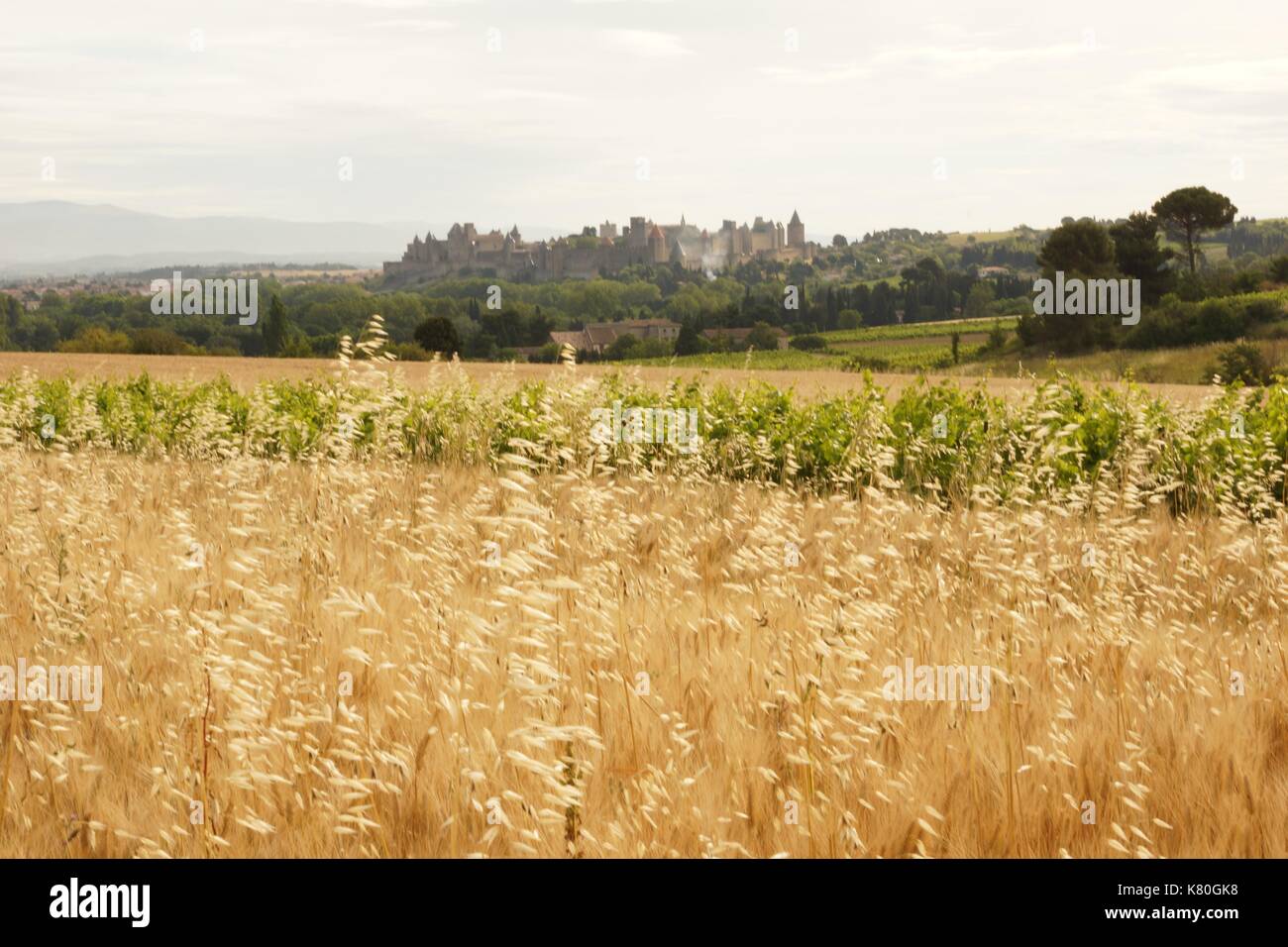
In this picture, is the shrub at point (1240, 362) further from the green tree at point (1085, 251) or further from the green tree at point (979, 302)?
the green tree at point (979, 302)

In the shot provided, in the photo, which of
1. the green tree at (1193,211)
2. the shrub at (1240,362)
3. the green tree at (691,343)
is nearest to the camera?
the shrub at (1240,362)

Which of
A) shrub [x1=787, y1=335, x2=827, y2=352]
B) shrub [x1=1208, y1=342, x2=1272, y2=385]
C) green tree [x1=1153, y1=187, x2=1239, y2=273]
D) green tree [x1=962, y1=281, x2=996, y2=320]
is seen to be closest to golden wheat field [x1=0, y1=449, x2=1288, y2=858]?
shrub [x1=1208, y1=342, x2=1272, y2=385]

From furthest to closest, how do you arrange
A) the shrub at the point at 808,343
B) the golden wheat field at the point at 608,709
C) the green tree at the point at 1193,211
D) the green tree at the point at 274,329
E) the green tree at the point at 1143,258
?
the green tree at the point at 274,329, the shrub at the point at 808,343, the green tree at the point at 1193,211, the green tree at the point at 1143,258, the golden wheat field at the point at 608,709

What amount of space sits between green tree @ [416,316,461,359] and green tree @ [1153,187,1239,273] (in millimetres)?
65780

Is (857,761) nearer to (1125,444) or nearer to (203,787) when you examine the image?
(203,787)

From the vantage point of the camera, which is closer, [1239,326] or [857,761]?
[857,761]

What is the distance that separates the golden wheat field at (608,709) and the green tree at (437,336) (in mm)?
83000

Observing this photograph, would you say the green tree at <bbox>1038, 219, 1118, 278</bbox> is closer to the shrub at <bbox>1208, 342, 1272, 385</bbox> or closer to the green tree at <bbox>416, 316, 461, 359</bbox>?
the shrub at <bbox>1208, 342, 1272, 385</bbox>

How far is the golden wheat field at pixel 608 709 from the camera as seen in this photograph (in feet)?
10.1

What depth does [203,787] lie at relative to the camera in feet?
10.2

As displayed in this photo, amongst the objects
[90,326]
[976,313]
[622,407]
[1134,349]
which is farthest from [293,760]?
[976,313]

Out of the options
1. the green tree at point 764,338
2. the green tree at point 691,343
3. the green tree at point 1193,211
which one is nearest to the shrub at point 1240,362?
the green tree at point 1193,211

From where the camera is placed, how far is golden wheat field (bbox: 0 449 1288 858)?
308 cm
